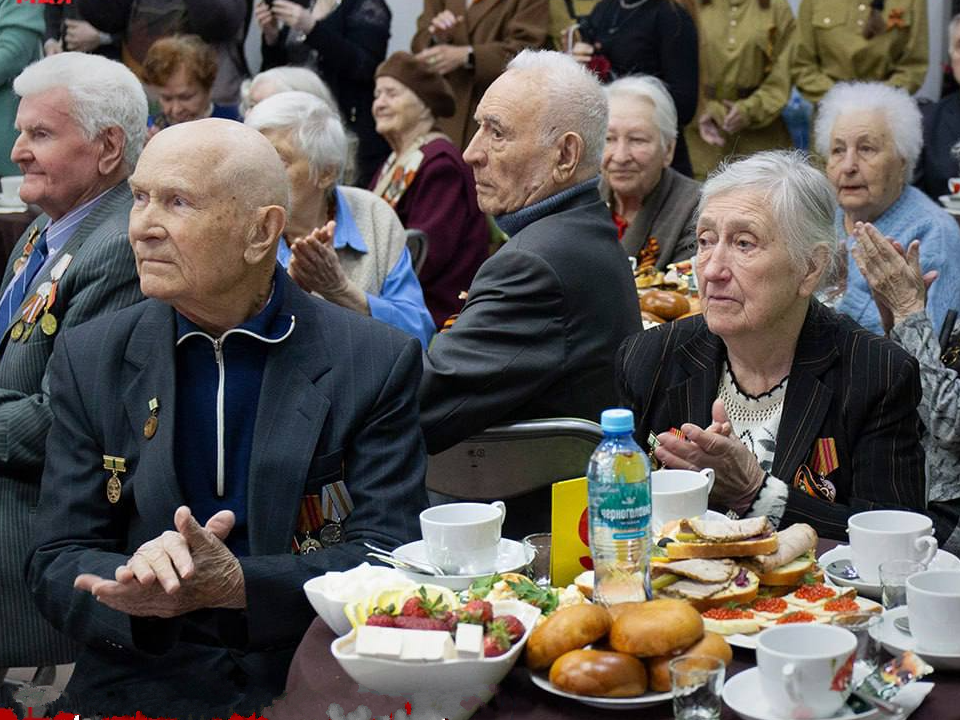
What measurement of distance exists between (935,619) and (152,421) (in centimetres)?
138

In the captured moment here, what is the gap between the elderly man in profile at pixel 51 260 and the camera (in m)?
2.99

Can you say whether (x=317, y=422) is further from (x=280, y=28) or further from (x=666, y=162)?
(x=280, y=28)

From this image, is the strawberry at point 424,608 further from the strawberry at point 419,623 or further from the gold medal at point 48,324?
the gold medal at point 48,324

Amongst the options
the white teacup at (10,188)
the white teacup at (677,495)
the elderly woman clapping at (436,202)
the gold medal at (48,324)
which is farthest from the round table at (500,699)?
the white teacup at (10,188)

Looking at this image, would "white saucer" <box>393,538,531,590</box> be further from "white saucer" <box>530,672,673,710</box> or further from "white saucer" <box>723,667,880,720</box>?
"white saucer" <box>723,667,880,720</box>

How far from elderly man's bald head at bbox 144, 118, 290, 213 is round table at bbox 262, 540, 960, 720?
2.97 ft

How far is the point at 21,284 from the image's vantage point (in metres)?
3.40

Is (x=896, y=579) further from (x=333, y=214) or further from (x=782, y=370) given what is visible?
(x=333, y=214)

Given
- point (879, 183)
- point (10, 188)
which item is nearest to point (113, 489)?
point (879, 183)

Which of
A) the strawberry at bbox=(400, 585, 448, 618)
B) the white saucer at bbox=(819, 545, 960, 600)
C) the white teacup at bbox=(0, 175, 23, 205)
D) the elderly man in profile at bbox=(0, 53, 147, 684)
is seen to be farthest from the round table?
the white teacup at bbox=(0, 175, 23, 205)

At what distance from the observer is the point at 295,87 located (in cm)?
567

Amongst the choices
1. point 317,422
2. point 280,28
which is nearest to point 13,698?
point 317,422

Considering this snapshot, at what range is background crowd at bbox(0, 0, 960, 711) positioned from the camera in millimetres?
2461

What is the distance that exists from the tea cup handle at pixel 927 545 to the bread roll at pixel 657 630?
1.49 ft
